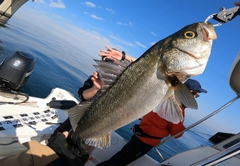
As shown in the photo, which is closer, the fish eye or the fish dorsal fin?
the fish eye

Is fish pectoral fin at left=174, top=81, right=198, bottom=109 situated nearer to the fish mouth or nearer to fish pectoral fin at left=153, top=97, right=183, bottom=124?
fish pectoral fin at left=153, top=97, right=183, bottom=124

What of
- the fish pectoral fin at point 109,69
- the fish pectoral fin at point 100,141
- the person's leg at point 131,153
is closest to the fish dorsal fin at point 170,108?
the fish pectoral fin at point 109,69

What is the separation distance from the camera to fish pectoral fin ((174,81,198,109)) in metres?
1.97

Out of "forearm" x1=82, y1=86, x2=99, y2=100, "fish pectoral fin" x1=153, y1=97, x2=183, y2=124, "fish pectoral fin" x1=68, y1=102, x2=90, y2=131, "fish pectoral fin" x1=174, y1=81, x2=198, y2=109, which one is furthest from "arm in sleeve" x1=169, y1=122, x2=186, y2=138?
"fish pectoral fin" x1=68, y1=102, x2=90, y2=131

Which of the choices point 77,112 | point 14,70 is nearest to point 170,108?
point 77,112

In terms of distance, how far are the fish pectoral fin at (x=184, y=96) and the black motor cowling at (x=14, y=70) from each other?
193 inches

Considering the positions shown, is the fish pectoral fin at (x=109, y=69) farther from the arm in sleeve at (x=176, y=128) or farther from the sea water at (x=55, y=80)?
the arm in sleeve at (x=176, y=128)

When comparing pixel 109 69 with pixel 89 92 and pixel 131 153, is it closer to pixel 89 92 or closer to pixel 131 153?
pixel 89 92

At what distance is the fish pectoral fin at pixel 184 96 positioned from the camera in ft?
6.48

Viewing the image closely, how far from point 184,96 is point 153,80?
334 mm

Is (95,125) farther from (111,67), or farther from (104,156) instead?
(104,156)

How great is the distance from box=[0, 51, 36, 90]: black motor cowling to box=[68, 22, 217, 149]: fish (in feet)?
13.7

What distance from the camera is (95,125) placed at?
87.2 inches

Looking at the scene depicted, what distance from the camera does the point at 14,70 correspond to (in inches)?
219
